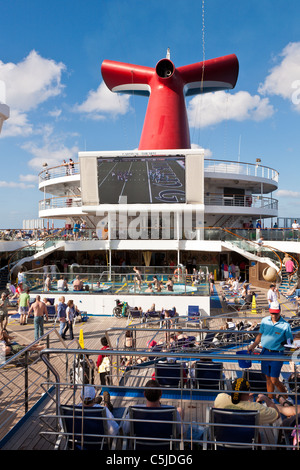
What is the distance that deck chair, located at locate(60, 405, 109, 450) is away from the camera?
3.37 meters

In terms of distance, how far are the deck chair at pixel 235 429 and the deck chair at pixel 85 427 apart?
1.11 metres

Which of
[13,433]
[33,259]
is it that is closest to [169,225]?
[33,259]

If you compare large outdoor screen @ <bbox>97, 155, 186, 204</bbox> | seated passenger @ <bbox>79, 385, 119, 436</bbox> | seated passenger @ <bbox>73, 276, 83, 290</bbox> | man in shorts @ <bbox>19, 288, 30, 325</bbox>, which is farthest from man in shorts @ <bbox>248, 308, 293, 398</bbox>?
large outdoor screen @ <bbox>97, 155, 186, 204</bbox>

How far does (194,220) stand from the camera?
78.6 feet

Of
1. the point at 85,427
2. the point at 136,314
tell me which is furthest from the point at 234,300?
the point at 85,427

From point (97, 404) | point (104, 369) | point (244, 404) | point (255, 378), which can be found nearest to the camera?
point (244, 404)

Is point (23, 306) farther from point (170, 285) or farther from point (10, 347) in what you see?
point (170, 285)

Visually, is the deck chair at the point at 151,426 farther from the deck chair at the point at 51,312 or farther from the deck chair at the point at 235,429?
the deck chair at the point at 51,312

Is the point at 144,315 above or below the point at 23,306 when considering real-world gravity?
below

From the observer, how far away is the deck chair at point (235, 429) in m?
3.23

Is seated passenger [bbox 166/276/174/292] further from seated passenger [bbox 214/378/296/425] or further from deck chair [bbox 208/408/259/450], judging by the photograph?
deck chair [bbox 208/408/259/450]

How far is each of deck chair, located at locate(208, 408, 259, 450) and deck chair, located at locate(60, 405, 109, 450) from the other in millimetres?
1114

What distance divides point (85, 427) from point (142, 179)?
19112 millimetres

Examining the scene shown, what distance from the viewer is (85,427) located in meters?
3.42
